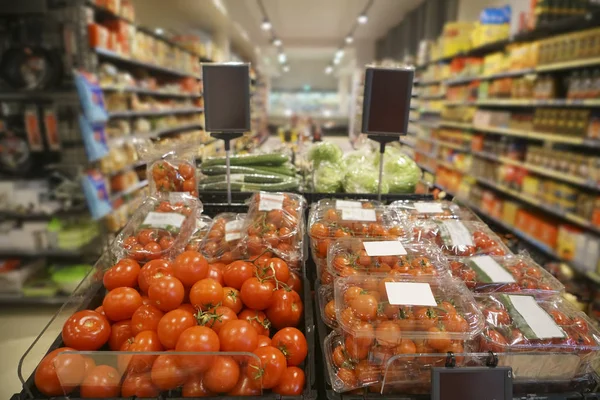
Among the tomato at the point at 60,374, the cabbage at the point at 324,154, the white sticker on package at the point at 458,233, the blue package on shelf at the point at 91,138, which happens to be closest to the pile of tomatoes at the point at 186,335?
the tomato at the point at 60,374

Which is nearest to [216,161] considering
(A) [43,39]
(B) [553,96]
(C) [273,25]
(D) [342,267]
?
(D) [342,267]

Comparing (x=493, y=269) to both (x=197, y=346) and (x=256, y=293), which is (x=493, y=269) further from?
(x=197, y=346)

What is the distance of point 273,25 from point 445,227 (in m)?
12.5

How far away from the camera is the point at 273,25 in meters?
12.4

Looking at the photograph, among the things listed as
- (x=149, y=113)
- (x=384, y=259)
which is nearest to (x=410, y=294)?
(x=384, y=259)

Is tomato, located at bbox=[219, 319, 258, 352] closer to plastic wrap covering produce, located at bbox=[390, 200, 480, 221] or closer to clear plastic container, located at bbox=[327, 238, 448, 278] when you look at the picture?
clear plastic container, located at bbox=[327, 238, 448, 278]

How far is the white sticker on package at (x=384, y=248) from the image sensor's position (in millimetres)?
1210

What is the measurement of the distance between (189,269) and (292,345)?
0.36 meters

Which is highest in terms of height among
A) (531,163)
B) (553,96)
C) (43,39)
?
(43,39)

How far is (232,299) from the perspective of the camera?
1095 millimetres

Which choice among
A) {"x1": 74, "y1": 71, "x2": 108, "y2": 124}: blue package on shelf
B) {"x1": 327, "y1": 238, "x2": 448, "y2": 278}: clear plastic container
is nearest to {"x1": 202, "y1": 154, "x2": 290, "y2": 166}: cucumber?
{"x1": 327, "y1": 238, "x2": 448, "y2": 278}: clear plastic container

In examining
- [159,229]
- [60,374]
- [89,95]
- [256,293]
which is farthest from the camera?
[89,95]

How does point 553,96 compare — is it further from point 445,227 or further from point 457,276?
point 457,276

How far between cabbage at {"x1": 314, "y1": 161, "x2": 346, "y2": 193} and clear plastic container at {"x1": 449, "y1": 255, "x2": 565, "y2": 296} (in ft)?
2.87
